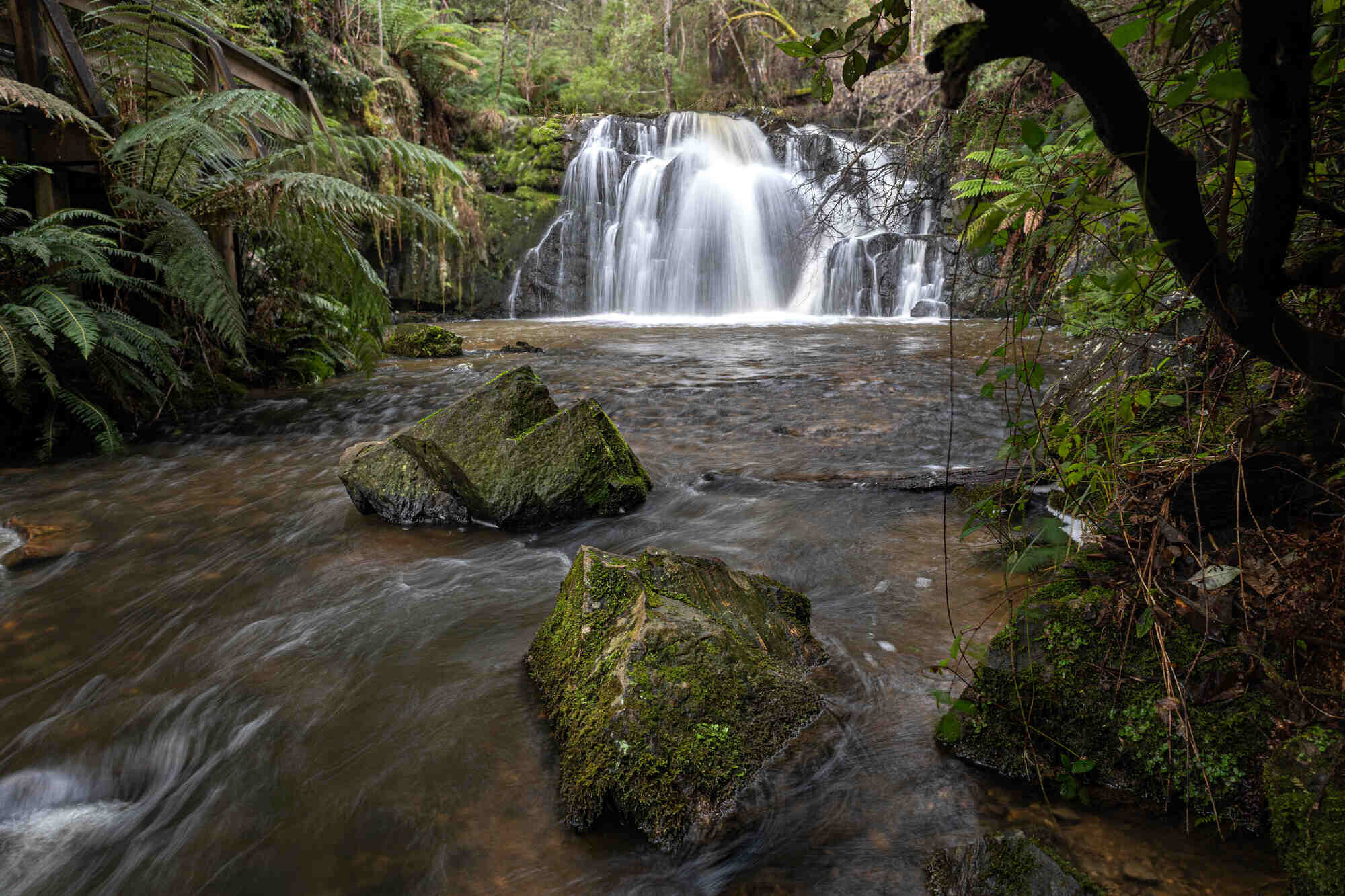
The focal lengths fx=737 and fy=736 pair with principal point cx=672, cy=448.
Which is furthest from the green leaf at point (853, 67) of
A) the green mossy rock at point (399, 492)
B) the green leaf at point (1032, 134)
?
the green mossy rock at point (399, 492)

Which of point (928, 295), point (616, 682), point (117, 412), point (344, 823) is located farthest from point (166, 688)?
point (928, 295)

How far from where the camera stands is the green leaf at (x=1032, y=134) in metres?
1.20

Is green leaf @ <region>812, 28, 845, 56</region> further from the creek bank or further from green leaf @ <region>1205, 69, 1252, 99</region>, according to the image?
the creek bank

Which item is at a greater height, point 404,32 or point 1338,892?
point 404,32

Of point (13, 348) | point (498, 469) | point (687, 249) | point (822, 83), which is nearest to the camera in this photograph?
point (822, 83)

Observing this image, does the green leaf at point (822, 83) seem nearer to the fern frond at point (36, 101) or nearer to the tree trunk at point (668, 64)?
the fern frond at point (36, 101)

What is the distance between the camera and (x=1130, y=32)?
49.2 inches

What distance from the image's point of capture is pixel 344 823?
6.43 feet

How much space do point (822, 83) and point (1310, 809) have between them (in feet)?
5.60

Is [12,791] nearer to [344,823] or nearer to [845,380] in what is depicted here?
[344,823]

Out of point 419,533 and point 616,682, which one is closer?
point 616,682

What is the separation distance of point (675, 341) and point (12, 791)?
969cm

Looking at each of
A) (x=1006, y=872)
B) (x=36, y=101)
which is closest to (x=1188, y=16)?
(x=1006, y=872)

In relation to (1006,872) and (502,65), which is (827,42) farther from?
(502,65)
